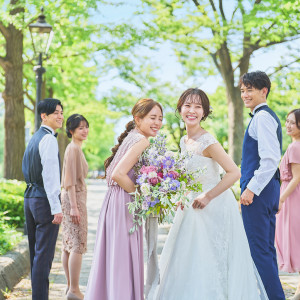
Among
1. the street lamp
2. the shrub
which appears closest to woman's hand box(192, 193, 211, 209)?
the shrub

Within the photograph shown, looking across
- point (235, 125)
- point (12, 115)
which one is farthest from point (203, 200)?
point (235, 125)

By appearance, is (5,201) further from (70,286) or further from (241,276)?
(241,276)

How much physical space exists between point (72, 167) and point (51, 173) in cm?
109

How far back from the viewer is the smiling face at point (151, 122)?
4.39 metres

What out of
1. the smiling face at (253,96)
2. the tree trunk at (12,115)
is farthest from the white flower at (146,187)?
the tree trunk at (12,115)

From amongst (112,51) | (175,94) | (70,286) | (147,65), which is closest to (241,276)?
(70,286)

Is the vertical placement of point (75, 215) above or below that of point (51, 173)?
below

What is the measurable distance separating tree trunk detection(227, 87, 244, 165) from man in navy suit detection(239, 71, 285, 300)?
42.8 ft

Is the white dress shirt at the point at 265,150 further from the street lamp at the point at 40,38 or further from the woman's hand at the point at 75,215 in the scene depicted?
the street lamp at the point at 40,38

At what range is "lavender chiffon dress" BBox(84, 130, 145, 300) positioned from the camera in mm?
4164

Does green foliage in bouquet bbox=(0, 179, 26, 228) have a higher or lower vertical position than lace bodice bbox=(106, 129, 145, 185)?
lower

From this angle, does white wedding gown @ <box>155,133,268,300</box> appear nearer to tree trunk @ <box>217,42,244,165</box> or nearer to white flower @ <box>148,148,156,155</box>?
white flower @ <box>148,148,156,155</box>

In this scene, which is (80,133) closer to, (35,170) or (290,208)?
(35,170)

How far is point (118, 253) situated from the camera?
4207 millimetres
